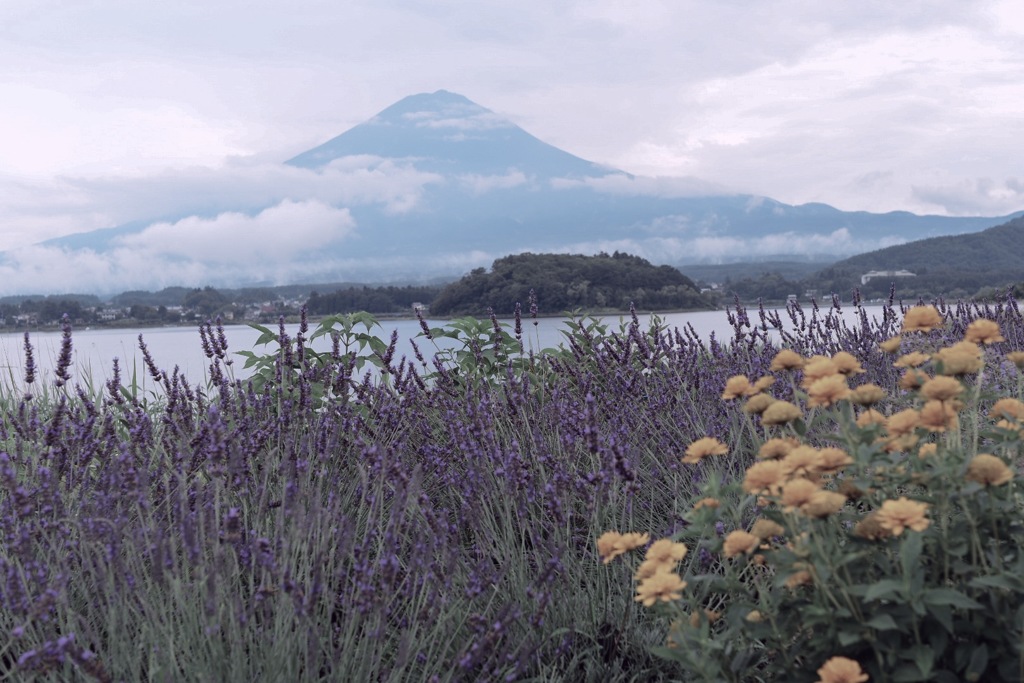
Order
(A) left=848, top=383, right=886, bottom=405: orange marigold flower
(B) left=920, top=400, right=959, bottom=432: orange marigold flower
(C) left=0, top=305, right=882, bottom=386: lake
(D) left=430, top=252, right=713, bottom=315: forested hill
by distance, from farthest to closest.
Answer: (D) left=430, top=252, right=713, bottom=315: forested hill, (C) left=0, top=305, right=882, bottom=386: lake, (A) left=848, top=383, right=886, bottom=405: orange marigold flower, (B) left=920, top=400, right=959, bottom=432: orange marigold flower

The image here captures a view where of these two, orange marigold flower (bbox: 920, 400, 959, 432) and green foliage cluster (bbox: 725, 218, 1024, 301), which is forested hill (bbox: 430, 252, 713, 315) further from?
orange marigold flower (bbox: 920, 400, 959, 432)

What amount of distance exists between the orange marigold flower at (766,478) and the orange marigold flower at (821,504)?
0.21 feet

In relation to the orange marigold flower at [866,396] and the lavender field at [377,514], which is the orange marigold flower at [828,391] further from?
the lavender field at [377,514]

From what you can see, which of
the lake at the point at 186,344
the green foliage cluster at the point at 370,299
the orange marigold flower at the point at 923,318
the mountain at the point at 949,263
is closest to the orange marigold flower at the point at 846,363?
the orange marigold flower at the point at 923,318

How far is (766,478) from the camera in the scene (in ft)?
4.70

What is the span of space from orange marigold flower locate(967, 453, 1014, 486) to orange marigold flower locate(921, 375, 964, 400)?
12cm

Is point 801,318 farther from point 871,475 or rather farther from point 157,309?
point 157,309

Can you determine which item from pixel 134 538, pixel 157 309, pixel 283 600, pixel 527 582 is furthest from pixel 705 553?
pixel 157 309

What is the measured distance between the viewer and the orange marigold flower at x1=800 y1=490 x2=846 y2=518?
135cm

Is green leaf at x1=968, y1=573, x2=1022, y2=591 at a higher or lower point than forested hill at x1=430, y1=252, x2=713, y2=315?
lower

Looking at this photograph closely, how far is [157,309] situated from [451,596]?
33.4ft

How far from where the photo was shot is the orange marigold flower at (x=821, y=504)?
1350 millimetres

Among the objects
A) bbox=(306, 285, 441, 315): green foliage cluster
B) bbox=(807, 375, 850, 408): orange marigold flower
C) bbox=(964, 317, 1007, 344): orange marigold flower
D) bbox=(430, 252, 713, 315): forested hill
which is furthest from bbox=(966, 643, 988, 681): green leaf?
bbox=(306, 285, 441, 315): green foliage cluster

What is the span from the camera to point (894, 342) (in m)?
1.88
